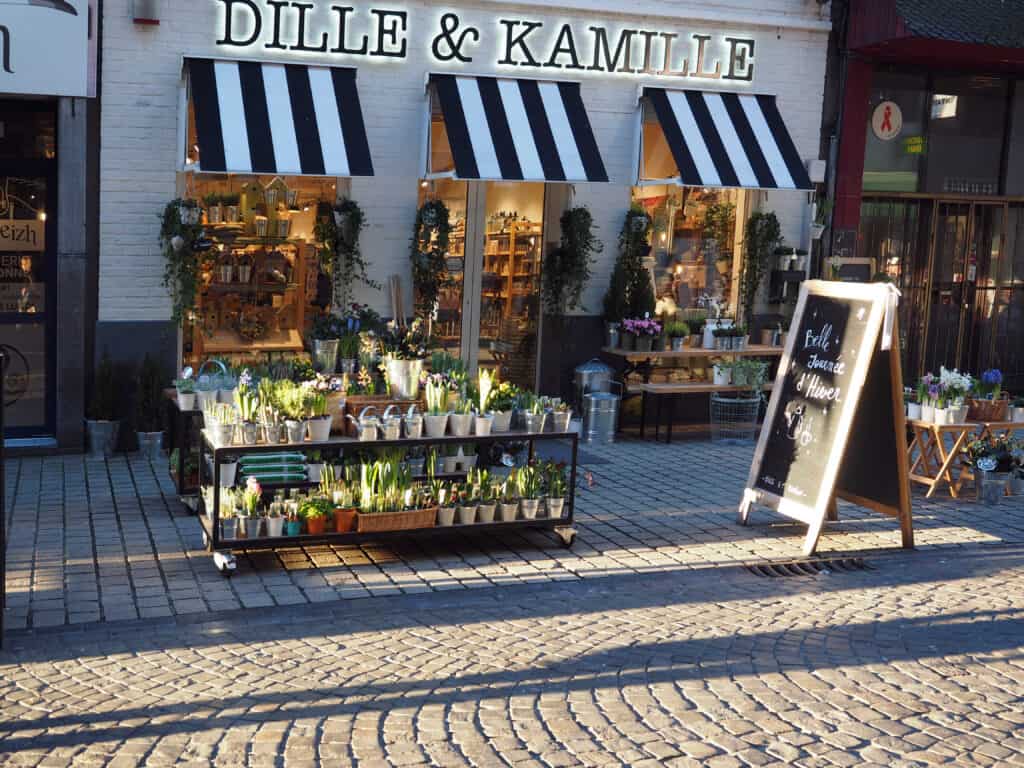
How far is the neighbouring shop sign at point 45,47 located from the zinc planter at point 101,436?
111 inches

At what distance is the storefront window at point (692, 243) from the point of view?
520 inches

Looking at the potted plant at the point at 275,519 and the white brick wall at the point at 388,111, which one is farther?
the white brick wall at the point at 388,111

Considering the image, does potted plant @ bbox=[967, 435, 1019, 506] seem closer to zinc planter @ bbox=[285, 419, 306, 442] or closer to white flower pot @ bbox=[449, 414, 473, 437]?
white flower pot @ bbox=[449, 414, 473, 437]

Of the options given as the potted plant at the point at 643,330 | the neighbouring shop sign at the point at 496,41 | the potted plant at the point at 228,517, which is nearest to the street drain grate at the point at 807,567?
the potted plant at the point at 228,517

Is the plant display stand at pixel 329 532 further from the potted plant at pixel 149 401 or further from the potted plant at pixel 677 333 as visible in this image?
the potted plant at pixel 677 333

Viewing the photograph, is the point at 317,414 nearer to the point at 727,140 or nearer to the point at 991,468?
the point at 991,468

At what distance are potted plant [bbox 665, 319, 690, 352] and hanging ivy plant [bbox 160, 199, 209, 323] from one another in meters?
4.72

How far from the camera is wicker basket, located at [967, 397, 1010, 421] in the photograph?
10.5 meters

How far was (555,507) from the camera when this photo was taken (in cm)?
828

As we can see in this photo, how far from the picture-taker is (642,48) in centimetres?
1258

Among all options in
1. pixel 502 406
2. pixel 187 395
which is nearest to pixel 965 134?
pixel 502 406

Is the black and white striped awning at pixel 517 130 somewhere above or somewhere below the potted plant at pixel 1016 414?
→ above

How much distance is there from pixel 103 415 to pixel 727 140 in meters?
6.56

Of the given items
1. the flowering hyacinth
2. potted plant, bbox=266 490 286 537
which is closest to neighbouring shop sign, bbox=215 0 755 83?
the flowering hyacinth
